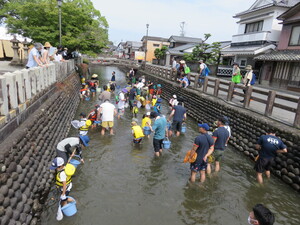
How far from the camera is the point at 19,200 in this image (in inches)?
168

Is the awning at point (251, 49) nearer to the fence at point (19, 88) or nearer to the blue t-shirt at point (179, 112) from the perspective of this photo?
the blue t-shirt at point (179, 112)

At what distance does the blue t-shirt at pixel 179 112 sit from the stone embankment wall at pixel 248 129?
2728mm

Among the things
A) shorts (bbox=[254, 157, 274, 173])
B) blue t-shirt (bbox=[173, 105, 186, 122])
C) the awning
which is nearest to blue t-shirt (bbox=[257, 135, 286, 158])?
shorts (bbox=[254, 157, 274, 173])

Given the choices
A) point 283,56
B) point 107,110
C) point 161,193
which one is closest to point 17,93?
point 107,110

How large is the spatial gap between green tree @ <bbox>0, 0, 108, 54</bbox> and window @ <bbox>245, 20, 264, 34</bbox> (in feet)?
56.7

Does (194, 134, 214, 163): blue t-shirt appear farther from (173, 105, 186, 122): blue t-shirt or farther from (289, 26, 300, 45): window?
(289, 26, 300, 45): window

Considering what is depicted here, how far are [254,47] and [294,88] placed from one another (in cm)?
708

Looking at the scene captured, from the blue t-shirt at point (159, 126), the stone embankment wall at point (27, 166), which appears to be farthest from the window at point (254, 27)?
the stone embankment wall at point (27, 166)

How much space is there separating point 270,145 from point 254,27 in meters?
22.8

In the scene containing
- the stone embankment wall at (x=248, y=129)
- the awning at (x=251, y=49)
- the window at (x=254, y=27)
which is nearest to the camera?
the stone embankment wall at (x=248, y=129)

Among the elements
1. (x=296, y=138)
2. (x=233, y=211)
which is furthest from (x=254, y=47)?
(x=233, y=211)

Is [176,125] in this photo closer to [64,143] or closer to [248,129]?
[248,129]

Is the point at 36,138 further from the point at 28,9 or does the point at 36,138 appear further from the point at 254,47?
the point at 254,47

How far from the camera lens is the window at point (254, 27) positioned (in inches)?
916
